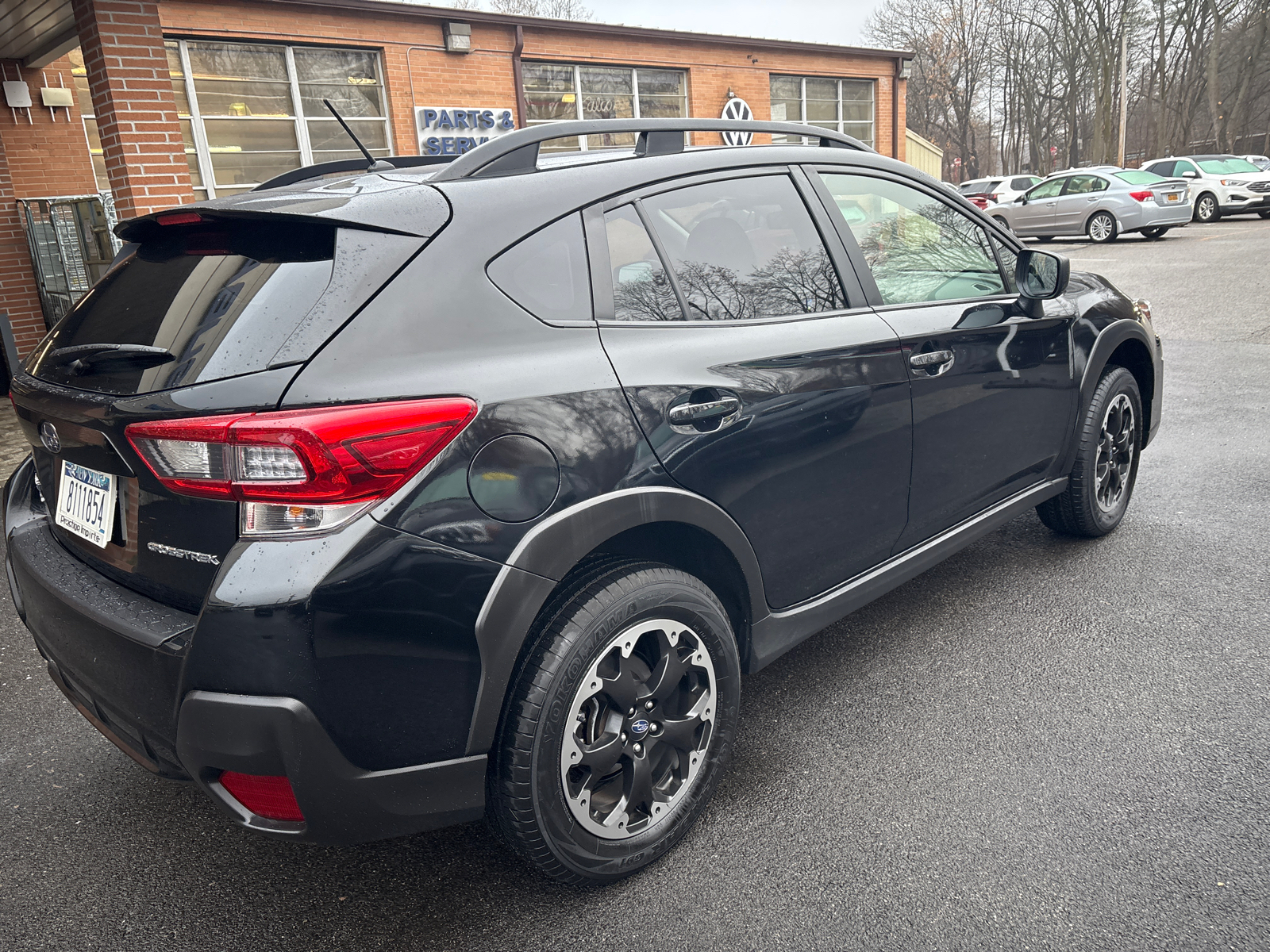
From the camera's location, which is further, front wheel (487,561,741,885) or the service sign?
the service sign

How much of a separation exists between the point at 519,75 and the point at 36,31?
753 centimetres

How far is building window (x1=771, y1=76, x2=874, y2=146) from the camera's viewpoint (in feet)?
61.9

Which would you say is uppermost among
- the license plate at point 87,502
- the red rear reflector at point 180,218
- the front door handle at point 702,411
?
the red rear reflector at point 180,218

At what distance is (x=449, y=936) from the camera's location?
2018 millimetres

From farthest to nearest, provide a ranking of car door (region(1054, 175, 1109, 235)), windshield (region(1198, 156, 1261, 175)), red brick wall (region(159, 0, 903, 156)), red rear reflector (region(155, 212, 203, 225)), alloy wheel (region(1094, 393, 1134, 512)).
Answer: windshield (region(1198, 156, 1261, 175))
car door (region(1054, 175, 1109, 235))
red brick wall (region(159, 0, 903, 156))
alloy wheel (region(1094, 393, 1134, 512))
red rear reflector (region(155, 212, 203, 225))

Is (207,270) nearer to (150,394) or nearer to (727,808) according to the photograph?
(150,394)

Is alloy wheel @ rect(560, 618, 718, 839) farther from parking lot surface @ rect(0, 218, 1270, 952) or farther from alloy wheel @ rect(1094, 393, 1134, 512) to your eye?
alloy wheel @ rect(1094, 393, 1134, 512)

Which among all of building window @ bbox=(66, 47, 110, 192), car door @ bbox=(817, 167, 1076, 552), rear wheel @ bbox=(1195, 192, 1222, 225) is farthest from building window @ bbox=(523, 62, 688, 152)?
rear wheel @ bbox=(1195, 192, 1222, 225)

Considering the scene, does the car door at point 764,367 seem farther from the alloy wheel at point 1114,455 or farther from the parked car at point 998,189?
the parked car at point 998,189

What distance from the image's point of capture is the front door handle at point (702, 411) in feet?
A: 6.98

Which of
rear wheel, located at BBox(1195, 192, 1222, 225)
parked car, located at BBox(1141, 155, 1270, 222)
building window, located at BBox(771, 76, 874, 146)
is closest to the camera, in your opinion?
building window, located at BBox(771, 76, 874, 146)

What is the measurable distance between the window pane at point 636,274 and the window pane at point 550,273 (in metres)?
0.09

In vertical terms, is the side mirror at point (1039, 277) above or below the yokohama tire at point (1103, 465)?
above

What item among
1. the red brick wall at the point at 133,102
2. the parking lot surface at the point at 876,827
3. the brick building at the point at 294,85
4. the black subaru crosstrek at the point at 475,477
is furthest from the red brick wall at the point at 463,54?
the black subaru crosstrek at the point at 475,477
